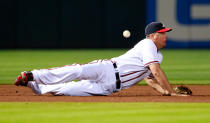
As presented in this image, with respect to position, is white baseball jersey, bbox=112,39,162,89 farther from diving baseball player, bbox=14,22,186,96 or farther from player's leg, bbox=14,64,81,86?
player's leg, bbox=14,64,81,86

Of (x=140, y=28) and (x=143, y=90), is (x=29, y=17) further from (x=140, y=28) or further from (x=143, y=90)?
(x=143, y=90)

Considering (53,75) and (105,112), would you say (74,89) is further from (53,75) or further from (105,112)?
(105,112)

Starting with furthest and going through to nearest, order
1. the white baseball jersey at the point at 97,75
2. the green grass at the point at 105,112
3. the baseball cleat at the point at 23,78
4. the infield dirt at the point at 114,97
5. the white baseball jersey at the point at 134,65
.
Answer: the white baseball jersey at the point at 134,65 → the white baseball jersey at the point at 97,75 → the baseball cleat at the point at 23,78 → the infield dirt at the point at 114,97 → the green grass at the point at 105,112

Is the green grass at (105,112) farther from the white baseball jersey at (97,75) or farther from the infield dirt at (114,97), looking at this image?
the white baseball jersey at (97,75)

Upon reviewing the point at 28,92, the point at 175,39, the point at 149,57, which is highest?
the point at 149,57

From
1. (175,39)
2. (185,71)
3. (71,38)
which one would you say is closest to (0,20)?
(71,38)

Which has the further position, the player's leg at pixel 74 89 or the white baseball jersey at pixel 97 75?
the player's leg at pixel 74 89

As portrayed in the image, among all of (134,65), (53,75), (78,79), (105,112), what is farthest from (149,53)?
(105,112)

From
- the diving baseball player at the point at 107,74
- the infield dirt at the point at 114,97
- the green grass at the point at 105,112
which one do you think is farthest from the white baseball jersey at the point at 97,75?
the green grass at the point at 105,112
